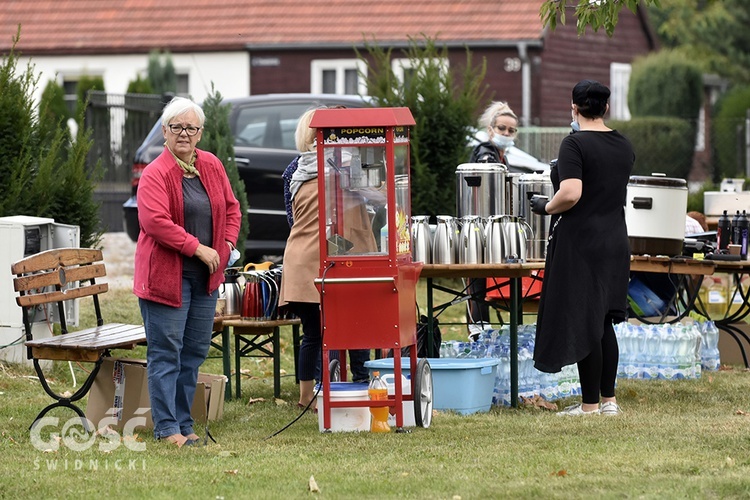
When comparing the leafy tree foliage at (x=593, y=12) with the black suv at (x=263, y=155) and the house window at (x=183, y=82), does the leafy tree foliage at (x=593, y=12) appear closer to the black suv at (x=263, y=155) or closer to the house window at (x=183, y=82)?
the black suv at (x=263, y=155)

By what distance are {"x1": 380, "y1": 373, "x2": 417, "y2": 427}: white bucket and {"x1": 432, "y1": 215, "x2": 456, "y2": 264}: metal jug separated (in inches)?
32.9

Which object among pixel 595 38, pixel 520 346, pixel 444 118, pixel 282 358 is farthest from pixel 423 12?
pixel 520 346

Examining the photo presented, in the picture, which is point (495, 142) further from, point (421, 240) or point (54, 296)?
point (54, 296)

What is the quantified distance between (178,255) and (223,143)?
5.34 metres

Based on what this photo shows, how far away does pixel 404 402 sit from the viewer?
7.57 metres

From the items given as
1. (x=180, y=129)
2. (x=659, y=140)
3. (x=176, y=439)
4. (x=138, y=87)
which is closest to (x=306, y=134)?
(x=180, y=129)

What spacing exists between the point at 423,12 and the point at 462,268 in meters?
22.4

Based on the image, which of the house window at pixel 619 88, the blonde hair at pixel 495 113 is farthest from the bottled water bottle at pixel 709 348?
the house window at pixel 619 88

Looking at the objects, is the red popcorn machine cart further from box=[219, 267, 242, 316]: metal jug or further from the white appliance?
the white appliance

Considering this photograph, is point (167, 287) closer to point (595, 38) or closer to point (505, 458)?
point (505, 458)

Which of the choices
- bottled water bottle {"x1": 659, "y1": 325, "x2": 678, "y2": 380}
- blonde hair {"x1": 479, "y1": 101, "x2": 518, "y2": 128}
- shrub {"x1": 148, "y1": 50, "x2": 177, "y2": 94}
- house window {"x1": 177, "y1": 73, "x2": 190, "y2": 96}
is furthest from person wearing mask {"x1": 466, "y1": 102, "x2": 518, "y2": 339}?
house window {"x1": 177, "y1": 73, "x2": 190, "y2": 96}

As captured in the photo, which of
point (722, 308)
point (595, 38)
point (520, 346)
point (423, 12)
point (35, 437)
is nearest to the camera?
point (35, 437)

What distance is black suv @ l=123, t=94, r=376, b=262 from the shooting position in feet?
44.3

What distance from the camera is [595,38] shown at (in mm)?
32875
